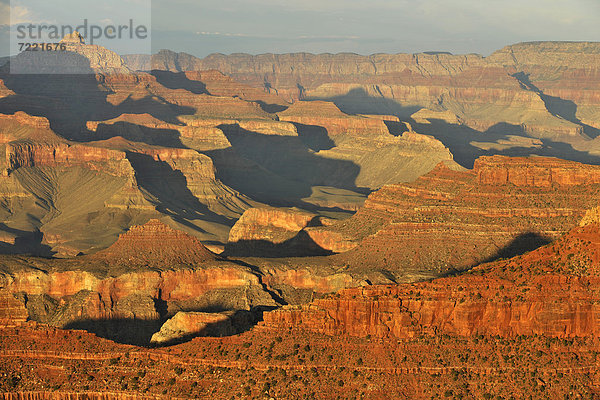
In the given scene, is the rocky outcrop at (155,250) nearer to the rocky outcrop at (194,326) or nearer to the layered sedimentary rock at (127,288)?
the layered sedimentary rock at (127,288)

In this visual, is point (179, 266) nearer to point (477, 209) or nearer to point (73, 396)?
point (477, 209)

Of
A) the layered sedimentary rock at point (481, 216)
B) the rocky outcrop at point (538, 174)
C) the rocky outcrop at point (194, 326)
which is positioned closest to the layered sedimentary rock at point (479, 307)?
the rocky outcrop at point (194, 326)

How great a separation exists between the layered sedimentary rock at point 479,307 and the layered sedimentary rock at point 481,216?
48966 millimetres

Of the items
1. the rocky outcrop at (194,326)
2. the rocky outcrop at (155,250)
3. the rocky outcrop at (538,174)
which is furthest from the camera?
the rocky outcrop at (538,174)

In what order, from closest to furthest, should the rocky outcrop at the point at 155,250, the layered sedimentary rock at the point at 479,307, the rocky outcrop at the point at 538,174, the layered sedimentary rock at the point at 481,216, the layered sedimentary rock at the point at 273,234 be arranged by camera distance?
the layered sedimentary rock at the point at 479,307 < the layered sedimentary rock at the point at 481,216 < the rocky outcrop at the point at 155,250 < the rocky outcrop at the point at 538,174 < the layered sedimentary rock at the point at 273,234

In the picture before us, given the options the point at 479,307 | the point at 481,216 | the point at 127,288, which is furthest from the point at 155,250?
the point at 479,307

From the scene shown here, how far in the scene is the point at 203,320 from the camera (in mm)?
82875

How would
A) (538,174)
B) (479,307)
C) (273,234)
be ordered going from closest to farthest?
(479,307) → (538,174) → (273,234)

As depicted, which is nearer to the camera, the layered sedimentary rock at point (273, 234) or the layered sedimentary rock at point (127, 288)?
the layered sedimentary rock at point (127, 288)

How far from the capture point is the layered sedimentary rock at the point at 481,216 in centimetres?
10738

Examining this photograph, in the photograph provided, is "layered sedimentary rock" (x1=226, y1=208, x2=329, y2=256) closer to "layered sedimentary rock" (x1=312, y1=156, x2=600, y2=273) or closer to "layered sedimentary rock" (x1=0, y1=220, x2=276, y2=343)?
"layered sedimentary rock" (x1=312, y1=156, x2=600, y2=273)

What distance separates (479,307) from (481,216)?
5968cm

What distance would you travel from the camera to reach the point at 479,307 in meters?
53.1

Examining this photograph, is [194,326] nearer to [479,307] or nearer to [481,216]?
[479,307]
